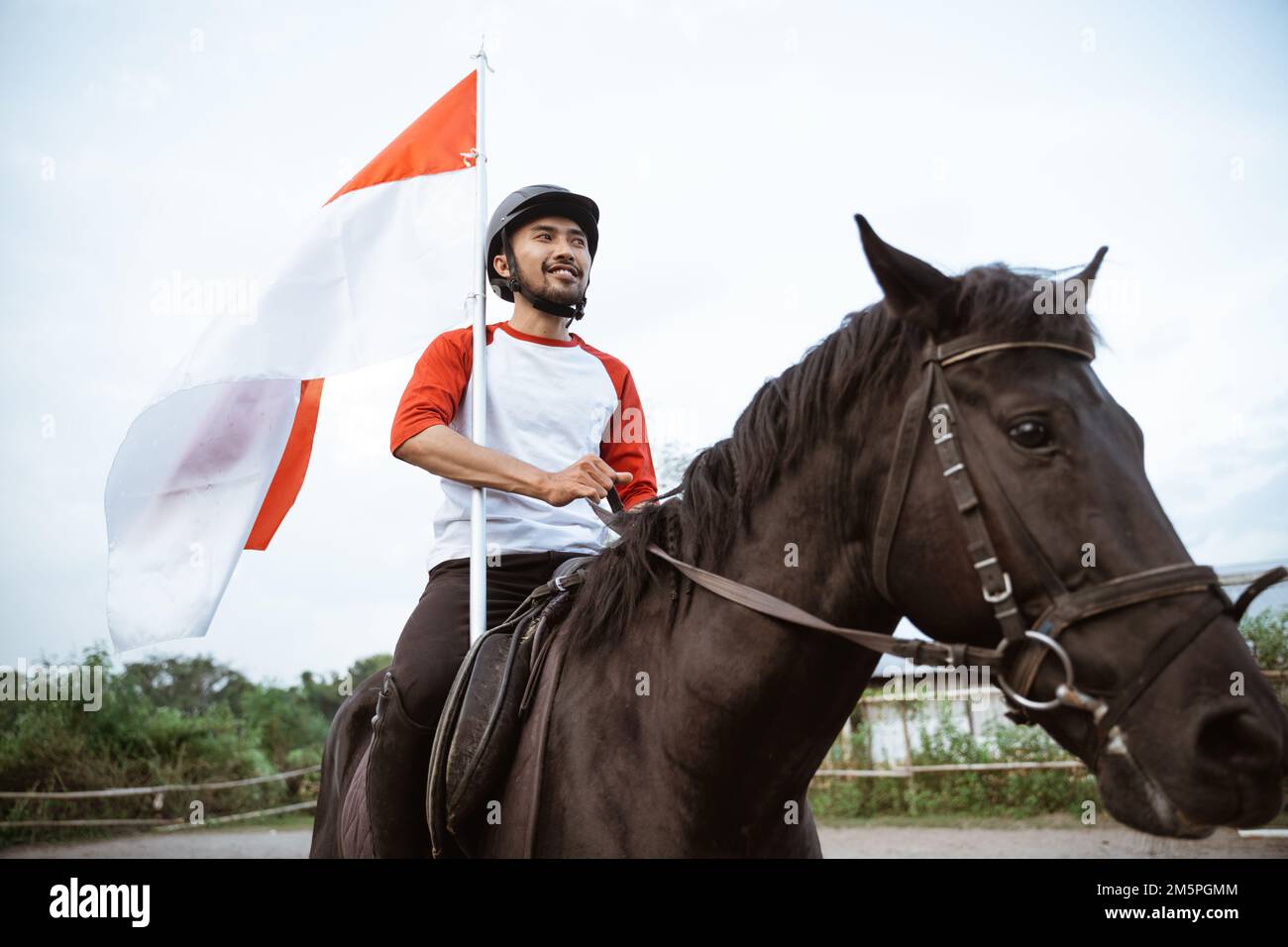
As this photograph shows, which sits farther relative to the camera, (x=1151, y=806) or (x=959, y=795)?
(x=959, y=795)

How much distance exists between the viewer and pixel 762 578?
232 centimetres

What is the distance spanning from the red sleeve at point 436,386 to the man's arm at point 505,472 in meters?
0.11

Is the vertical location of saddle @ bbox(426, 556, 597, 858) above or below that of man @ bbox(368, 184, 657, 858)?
below

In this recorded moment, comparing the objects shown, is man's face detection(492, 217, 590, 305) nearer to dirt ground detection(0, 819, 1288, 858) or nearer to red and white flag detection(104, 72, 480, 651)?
red and white flag detection(104, 72, 480, 651)

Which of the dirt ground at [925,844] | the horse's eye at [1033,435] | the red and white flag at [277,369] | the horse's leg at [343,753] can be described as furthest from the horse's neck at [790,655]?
the dirt ground at [925,844]

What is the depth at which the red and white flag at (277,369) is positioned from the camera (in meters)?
4.11

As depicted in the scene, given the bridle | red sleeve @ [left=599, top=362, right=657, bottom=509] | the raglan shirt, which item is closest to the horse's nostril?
the bridle

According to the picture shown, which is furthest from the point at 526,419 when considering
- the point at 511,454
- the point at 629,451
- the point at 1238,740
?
the point at 1238,740

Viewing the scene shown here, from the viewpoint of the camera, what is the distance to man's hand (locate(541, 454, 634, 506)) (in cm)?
289

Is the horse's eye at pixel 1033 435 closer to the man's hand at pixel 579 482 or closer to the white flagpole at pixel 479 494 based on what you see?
the man's hand at pixel 579 482

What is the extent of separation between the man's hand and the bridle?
0.87 meters
